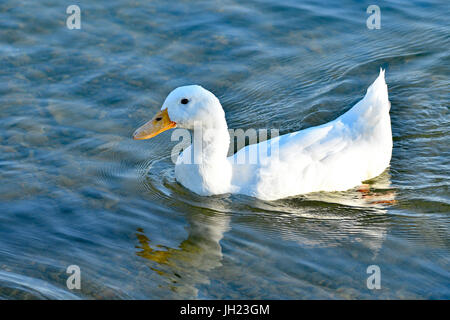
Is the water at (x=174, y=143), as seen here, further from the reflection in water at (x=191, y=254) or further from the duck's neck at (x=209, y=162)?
the duck's neck at (x=209, y=162)

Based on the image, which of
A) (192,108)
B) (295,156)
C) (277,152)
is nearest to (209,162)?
(192,108)

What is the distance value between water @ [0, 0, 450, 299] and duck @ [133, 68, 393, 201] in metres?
0.17

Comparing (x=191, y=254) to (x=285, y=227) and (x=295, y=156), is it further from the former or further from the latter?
(x=295, y=156)

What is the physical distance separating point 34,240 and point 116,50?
15.5 feet

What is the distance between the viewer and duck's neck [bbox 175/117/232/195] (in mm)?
7398

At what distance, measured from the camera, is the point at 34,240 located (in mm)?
6613

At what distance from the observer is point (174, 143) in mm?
8977

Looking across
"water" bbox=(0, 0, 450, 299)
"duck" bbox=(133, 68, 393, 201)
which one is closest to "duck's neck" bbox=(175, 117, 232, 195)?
"duck" bbox=(133, 68, 393, 201)

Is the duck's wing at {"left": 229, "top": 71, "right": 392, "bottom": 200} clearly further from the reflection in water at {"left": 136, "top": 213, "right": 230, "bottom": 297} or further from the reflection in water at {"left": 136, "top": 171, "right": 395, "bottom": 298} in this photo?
the reflection in water at {"left": 136, "top": 213, "right": 230, "bottom": 297}

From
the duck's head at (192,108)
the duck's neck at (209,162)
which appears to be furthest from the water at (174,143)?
the duck's head at (192,108)

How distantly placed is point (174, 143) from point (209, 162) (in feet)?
5.19

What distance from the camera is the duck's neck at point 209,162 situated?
740 cm
